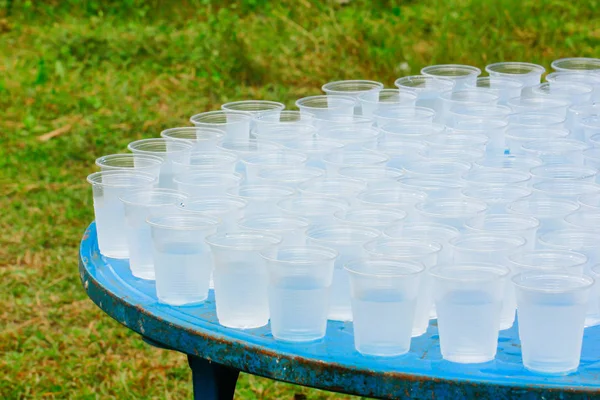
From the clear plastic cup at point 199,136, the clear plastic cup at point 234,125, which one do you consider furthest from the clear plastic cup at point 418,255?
the clear plastic cup at point 234,125

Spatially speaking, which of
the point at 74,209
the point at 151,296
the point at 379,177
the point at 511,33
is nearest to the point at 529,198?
the point at 379,177

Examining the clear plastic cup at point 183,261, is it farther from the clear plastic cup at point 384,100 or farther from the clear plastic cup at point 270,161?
the clear plastic cup at point 384,100

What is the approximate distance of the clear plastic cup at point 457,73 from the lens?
9.29 ft

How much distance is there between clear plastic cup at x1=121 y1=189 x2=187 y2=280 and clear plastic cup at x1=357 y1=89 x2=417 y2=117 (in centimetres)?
78

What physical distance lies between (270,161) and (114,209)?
1.12 feet

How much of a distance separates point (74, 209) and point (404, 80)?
2643 mm

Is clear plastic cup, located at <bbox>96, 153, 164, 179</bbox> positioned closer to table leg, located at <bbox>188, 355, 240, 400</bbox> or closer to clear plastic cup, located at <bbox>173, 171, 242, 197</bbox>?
clear plastic cup, located at <bbox>173, 171, 242, 197</bbox>

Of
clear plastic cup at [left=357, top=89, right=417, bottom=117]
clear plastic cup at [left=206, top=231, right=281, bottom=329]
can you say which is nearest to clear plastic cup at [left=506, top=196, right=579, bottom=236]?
clear plastic cup at [left=206, top=231, right=281, bottom=329]

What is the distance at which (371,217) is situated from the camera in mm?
1821

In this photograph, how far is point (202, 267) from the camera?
1779 mm

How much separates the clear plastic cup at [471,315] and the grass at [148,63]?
2.83 metres

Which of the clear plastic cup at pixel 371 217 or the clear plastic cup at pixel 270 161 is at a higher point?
the clear plastic cup at pixel 270 161

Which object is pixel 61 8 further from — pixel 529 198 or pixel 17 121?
pixel 529 198

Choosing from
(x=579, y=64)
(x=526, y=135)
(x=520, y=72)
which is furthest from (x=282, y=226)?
(x=579, y=64)
